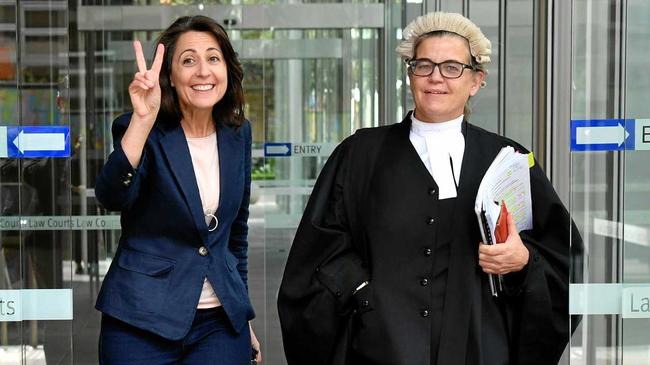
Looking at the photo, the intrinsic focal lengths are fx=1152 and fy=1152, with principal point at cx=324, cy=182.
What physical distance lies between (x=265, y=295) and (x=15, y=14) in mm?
3909

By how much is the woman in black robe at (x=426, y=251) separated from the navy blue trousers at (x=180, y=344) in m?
0.31

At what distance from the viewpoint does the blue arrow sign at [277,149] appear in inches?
299

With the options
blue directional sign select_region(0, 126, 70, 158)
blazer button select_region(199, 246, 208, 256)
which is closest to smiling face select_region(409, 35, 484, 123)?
blazer button select_region(199, 246, 208, 256)

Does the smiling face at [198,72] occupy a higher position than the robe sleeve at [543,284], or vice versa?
the smiling face at [198,72]

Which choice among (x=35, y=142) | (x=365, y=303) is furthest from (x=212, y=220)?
(x=35, y=142)

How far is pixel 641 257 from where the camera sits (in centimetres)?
398

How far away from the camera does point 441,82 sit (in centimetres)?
297

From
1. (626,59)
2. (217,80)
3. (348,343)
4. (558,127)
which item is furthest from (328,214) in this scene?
(558,127)

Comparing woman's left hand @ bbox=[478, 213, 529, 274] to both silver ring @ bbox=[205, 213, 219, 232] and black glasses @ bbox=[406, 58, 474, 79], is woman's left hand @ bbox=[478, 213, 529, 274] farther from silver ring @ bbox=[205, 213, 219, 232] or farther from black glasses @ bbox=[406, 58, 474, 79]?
silver ring @ bbox=[205, 213, 219, 232]

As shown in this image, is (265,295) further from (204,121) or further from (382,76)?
(204,121)

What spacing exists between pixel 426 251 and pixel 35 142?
206cm

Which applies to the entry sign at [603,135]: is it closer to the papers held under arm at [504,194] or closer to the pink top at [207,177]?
the papers held under arm at [504,194]

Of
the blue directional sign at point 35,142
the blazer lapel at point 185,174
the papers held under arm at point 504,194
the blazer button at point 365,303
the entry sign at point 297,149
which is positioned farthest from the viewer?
the entry sign at point 297,149

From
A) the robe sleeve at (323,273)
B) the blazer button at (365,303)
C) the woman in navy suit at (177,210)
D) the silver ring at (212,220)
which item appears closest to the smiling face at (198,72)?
the woman in navy suit at (177,210)
